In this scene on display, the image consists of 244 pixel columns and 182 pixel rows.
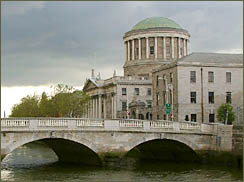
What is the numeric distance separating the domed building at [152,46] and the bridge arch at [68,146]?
55.5m

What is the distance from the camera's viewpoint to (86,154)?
44.5 meters

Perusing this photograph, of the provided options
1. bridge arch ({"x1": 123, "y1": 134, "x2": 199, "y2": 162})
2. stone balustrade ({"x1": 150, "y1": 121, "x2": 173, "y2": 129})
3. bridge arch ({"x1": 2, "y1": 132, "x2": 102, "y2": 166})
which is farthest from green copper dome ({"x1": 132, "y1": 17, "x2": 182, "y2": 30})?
stone balustrade ({"x1": 150, "y1": 121, "x2": 173, "y2": 129})

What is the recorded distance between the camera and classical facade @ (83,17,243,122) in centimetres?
6931

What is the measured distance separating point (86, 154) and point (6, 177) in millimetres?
9010

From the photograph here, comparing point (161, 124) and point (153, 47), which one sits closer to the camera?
point (161, 124)

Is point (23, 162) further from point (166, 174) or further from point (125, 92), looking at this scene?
point (125, 92)

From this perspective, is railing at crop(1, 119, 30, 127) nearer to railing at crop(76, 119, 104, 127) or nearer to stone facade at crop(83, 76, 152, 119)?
railing at crop(76, 119, 104, 127)

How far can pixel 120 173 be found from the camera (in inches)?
1524

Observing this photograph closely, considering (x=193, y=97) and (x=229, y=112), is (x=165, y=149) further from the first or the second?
(x=193, y=97)

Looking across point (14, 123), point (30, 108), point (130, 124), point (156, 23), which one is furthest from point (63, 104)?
point (14, 123)

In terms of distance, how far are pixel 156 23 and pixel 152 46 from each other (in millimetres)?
6108

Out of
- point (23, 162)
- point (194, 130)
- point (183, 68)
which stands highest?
point (183, 68)

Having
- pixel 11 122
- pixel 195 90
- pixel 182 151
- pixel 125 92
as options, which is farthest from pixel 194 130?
pixel 125 92

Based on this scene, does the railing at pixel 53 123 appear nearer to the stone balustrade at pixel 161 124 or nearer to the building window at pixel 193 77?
the stone balustrade at pixel 161 124
